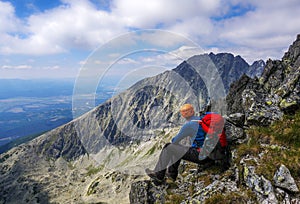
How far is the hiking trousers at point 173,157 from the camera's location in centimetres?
1325

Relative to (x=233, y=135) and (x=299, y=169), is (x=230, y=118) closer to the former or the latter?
(x=233, y=135)

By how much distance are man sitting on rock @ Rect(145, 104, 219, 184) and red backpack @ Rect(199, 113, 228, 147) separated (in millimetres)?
309

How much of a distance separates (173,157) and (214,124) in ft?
10.7

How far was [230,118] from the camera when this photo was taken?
58.9ft

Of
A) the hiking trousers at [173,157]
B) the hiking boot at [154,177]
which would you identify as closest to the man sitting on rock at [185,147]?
the hiking trousers at [173,157]

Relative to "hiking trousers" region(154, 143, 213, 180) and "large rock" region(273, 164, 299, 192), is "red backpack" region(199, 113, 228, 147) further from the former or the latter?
"large rock" region(273, 164, 299, 192)

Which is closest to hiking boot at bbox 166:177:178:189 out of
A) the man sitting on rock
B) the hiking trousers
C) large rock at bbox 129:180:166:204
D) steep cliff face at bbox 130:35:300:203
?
steep cliff face at bbox 130:35:300:203

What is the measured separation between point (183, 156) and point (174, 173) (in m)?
1.70

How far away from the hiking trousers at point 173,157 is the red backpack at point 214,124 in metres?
1.55

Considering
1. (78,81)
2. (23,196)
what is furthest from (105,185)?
(78,81)

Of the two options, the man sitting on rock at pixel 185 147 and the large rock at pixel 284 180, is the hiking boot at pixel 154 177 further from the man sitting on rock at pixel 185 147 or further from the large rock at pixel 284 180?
the large rock at pixel 284 180

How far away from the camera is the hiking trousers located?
43.5ft

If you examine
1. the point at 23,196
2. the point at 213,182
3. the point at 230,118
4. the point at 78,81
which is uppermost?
the point at 78,81

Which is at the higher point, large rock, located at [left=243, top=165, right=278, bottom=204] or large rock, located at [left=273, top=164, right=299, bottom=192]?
large rock, located at [left=273, top=164, right=299, bottom=192]
